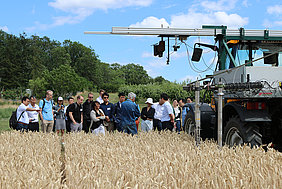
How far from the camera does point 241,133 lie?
19.1 feet

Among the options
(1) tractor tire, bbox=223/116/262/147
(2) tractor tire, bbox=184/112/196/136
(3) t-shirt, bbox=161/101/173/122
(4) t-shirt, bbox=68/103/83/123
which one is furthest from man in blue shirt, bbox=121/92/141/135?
(1) tractor tire, bbox=223/116/262/147

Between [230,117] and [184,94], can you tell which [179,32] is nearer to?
[230,117]

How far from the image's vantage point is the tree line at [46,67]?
6297cm

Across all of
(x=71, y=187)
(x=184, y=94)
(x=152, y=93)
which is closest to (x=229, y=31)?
(x=71, y=187)

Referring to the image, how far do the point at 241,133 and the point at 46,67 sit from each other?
8175 cm

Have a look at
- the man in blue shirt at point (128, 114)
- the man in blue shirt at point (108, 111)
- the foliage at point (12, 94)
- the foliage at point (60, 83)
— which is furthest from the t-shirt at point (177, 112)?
the foliage at point (12, 94)

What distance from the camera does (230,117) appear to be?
6.68 metres

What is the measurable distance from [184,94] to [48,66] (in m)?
50.4

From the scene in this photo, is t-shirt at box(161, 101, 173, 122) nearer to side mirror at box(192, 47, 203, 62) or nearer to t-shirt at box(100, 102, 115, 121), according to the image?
t-shirt at box(100, 102, 115, 121)

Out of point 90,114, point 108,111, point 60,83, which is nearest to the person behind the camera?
point 90,114

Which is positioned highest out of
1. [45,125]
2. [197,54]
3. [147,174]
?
[197,54]

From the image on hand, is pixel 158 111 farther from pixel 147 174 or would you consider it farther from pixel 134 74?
pixel 134 74

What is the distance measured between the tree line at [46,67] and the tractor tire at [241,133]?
189 ft

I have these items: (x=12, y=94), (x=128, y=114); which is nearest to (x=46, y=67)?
(x=12, y=94)
